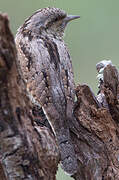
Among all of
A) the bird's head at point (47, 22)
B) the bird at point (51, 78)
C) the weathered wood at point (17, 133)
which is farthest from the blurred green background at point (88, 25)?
the weathered wood at point (17, 133)

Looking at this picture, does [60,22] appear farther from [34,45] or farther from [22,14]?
[22,14]

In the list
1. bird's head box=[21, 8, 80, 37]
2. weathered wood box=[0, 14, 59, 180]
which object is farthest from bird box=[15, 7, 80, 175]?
weathered wood box=[0, 14, 59, 180]

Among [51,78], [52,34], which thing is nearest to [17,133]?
[51,78]

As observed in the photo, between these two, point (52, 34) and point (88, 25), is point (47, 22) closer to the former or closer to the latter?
point (52, 34)

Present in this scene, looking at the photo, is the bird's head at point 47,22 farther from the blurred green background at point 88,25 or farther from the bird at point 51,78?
the blurred green background at point 88,25

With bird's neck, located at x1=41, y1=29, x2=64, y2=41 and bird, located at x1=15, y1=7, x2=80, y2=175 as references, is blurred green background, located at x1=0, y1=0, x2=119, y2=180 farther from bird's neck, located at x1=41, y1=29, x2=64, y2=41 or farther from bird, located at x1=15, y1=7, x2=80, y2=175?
bird, located at x1=15, y1=7, x2=80, y2=175

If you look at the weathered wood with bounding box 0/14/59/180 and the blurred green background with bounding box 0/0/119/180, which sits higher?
the blurred green background with bounding box 0/0/119/180
